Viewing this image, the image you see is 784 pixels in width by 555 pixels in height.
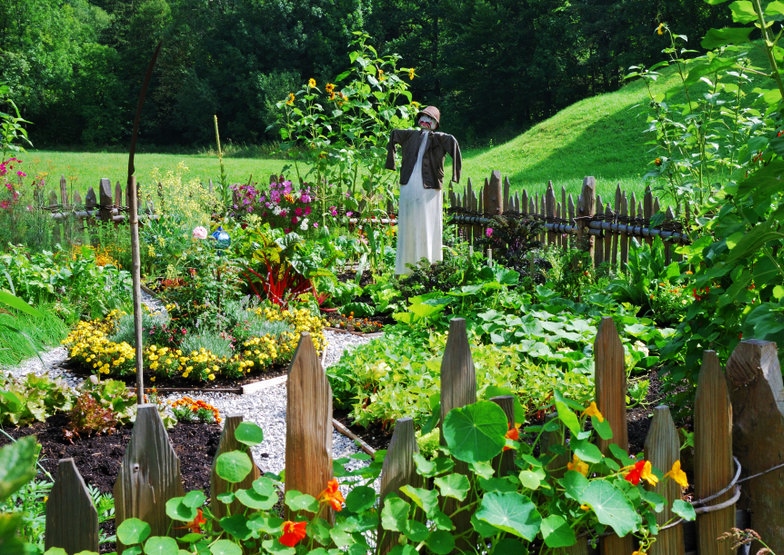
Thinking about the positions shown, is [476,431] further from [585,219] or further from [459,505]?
[585,219]

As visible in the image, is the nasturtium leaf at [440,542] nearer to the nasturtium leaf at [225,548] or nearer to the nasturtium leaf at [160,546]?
the nasturtium leaf at [225,548]

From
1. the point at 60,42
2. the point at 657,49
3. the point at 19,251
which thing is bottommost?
the point at 19,251

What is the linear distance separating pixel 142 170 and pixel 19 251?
1943 centimetres

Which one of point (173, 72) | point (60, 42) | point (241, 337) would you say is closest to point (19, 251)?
point (241, 337)

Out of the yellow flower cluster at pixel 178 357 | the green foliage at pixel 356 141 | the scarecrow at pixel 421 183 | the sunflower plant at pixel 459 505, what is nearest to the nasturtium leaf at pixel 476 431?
the sunflower plant at pixel 459 505

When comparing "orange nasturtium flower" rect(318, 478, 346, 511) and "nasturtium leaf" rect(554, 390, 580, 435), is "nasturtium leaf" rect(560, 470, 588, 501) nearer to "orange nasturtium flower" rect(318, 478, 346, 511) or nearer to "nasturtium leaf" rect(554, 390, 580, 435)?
"nasturtium leaf" rect(554, 390, 580, 435)

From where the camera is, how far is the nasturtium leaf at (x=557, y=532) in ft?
5.44

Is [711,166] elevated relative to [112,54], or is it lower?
lower

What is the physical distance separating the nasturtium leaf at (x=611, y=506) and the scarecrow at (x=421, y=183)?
19.8ft

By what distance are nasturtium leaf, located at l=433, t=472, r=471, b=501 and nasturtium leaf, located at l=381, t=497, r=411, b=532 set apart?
9 cm

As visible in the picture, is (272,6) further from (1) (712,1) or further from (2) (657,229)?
(1) (712,1)

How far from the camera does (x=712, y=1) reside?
1.93 m

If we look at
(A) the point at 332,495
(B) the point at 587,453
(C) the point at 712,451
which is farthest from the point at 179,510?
(C) the point at 712,451

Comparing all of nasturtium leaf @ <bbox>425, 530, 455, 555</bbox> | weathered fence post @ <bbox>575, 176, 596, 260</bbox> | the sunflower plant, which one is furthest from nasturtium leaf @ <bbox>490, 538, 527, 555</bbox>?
weathered fence post @ <bbox>575, 176, 596, 260</bbox>
